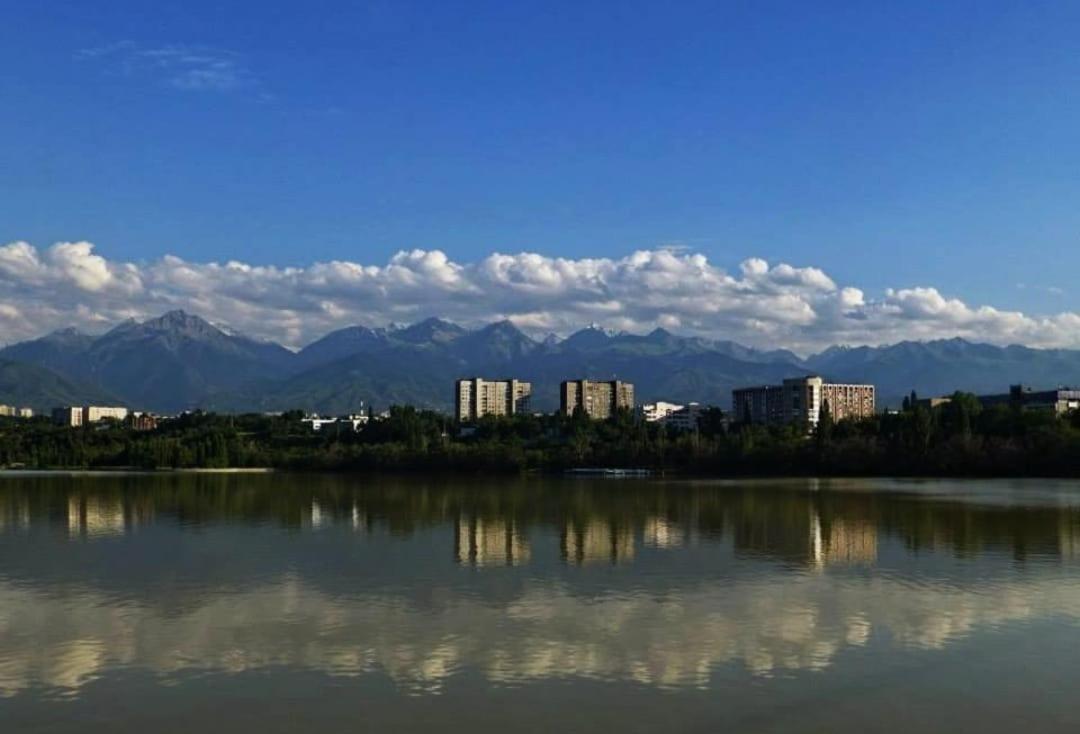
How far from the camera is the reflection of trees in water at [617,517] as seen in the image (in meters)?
31.6

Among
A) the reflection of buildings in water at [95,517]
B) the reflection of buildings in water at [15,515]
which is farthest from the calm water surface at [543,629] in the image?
the reflection of buildings in water at [15,515]

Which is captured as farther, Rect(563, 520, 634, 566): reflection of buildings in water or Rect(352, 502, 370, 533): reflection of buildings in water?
Rect(352, 502, 370, 533): reflection of buildings in water

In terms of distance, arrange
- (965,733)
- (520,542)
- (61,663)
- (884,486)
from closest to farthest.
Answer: (965,733) < (61,663) < (520,542) < (884,486)

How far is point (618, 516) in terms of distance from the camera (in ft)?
146

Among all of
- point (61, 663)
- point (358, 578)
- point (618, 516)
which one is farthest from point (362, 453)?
point (61, 663)

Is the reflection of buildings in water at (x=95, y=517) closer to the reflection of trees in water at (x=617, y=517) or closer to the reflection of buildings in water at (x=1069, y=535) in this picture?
the reflection of trees in water at (x=617, y=517)

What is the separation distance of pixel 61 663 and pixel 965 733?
41.0 feet

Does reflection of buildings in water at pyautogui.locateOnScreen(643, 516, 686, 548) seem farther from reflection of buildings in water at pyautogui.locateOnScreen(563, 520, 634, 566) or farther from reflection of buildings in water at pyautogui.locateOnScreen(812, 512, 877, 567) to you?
reflection of buildings in water at pyautogui.locateOnScreen(812, 512, 877, 567)

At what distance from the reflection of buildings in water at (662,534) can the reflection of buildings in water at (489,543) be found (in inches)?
163

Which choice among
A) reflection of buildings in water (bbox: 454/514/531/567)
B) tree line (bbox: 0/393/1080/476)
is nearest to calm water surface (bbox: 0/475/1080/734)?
reflection of buildings in water (bbox: 454/514/531/567)

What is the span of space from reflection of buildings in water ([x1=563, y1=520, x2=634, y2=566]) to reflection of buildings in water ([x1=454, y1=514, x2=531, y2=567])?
4.54ft

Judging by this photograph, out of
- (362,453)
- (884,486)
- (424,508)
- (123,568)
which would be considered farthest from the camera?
(362,453)

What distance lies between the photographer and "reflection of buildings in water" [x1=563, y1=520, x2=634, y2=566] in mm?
28453

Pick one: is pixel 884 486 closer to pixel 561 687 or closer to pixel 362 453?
pixel 561 687
